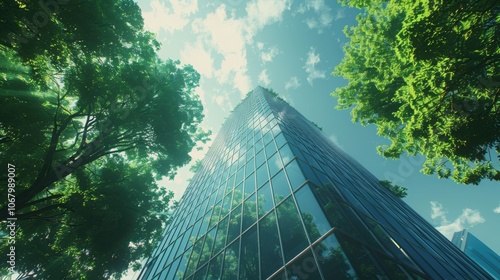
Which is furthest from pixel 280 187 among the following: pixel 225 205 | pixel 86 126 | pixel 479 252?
pixel 479 252

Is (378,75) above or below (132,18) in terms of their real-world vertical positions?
below

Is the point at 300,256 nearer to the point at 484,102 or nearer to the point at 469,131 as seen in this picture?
the point at 469,131

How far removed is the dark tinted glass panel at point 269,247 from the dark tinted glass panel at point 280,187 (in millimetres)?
653

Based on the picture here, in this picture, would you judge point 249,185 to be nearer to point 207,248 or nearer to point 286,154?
point 286,154

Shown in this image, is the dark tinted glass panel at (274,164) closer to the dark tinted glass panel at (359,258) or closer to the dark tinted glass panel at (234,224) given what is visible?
the dark tinted glass panel at (234,224)

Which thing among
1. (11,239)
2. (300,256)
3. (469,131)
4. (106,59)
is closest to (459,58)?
(469,131)

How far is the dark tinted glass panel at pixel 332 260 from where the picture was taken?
454cm

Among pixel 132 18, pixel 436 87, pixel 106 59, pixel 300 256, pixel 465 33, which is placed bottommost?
Result: pixel 300 256

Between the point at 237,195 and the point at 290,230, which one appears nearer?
the point at 290,230

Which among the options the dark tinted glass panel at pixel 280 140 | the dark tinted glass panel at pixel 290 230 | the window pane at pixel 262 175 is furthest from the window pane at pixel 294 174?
the dark tinted glass panel at pixel 280 140

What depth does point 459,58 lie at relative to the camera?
618cm

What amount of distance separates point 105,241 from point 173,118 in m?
7.26

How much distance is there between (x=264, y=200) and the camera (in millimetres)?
8289

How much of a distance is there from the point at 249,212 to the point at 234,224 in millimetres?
819
